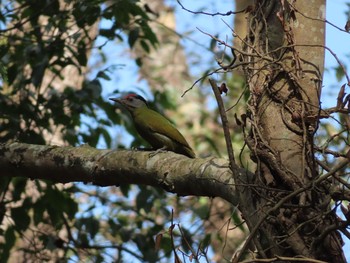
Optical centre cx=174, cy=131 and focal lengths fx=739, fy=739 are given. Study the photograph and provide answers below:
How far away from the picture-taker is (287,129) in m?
3.09

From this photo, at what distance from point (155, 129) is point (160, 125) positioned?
0.16 ft

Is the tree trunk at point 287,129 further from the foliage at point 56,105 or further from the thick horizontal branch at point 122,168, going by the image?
the foliage at point 56,105

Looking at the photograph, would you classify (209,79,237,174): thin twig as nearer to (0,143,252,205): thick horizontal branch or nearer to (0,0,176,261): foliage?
(0,143,252,205): thick horizontal branch

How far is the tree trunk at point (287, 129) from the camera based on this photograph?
272 cm

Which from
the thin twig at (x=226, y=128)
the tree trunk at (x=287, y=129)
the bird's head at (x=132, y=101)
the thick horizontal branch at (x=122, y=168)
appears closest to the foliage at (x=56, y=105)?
the bird's head at (x=132, y=101)

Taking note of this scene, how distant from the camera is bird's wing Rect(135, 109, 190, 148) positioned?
5.44 metres

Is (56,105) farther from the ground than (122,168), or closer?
farther from the ground

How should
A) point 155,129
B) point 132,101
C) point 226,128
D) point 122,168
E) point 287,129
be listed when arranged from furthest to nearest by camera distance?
point 132,101 → point 155,129 → point 122,168 → point 287,129 → point 226,128

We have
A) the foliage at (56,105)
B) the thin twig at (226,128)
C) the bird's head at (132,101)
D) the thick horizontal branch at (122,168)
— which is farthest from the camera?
the bird's head at (132,101)

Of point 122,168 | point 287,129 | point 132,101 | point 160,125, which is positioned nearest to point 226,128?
point 287,129

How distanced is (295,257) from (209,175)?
1.81ft

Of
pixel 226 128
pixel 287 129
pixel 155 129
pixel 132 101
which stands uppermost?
pixel 132 101

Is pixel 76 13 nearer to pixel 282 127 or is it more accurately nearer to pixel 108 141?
pixel 108 141

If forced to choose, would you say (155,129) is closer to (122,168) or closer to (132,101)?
(132,101)
